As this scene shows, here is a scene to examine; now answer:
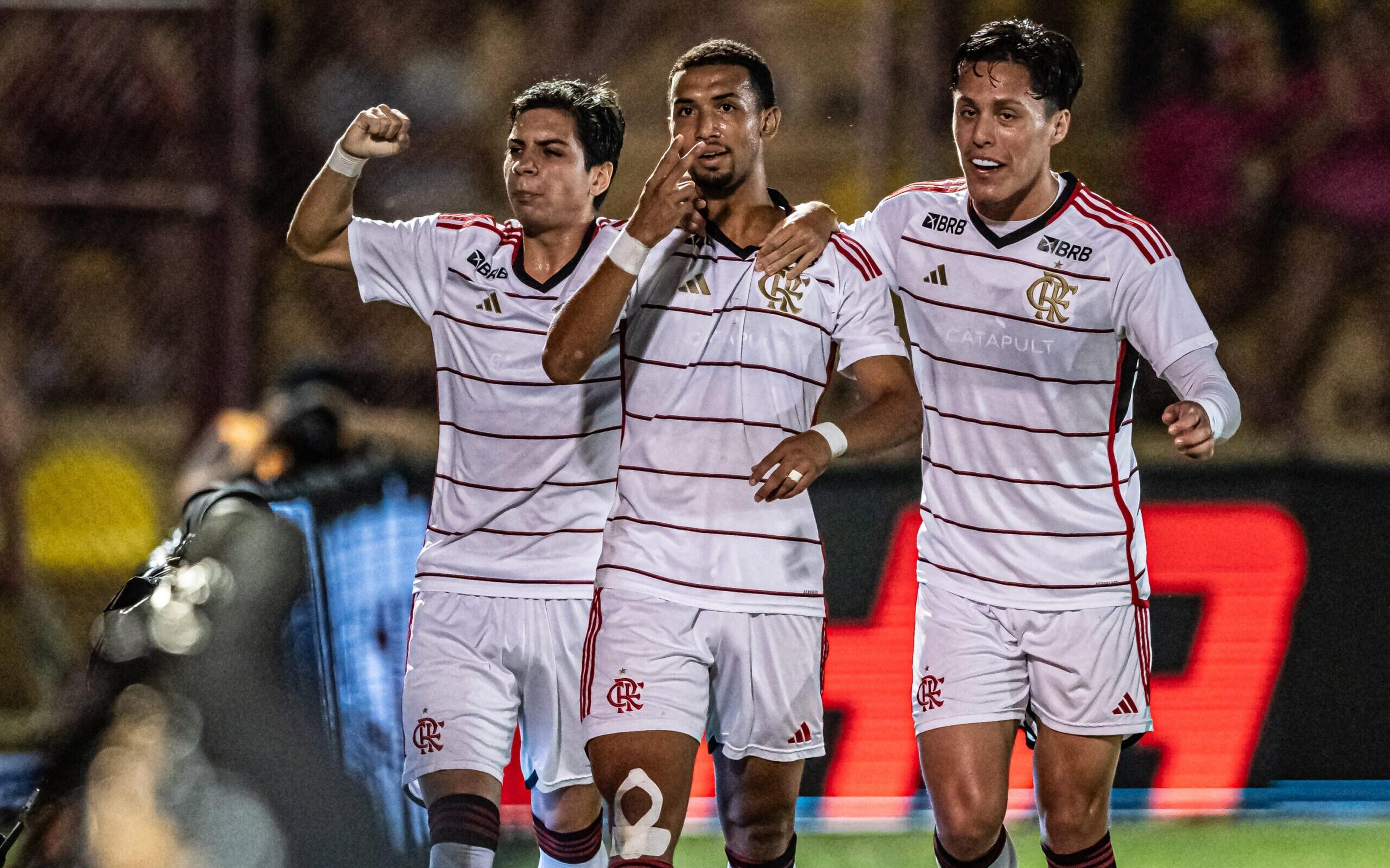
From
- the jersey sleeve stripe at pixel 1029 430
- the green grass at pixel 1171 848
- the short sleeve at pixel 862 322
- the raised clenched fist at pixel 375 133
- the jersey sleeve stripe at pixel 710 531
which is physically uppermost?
the raised clenched fist at pixel 375 133

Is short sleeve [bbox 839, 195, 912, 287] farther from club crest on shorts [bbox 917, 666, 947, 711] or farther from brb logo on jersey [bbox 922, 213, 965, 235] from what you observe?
club crest on shorts [bbox 917, 666, 947, 711]

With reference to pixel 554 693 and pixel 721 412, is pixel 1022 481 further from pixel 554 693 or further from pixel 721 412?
pixel 554 693

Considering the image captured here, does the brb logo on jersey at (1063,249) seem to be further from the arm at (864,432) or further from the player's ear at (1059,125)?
the arm at (864,432)

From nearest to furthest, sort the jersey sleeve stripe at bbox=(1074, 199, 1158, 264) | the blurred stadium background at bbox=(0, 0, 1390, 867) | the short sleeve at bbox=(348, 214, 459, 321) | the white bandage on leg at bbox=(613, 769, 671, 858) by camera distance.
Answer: the white bandage on leg at bbox=(613, 769, 671, 858), the jersey sleeve stripe at bbox=(1074, 199, 1158, 264), the short sleeve at bbox=(348, 214, 459, 321), the blurred stadium background at bbox=(0, 0, 1390, 867)

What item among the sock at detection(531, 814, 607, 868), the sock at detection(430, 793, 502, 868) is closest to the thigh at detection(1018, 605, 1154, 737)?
the sock at detection(531, 814, 607, 868)

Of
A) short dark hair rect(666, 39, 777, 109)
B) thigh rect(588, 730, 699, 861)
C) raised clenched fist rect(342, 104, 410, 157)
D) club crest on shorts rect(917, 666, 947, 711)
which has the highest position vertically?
short dark hair rect(666, 39, 777, 109)

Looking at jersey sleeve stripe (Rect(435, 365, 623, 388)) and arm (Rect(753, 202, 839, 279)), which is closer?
arm (Rect(753, 202, 839, 279))

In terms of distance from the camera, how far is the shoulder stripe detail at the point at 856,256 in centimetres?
414

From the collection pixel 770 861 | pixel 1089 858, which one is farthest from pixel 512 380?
pixel 1089 858

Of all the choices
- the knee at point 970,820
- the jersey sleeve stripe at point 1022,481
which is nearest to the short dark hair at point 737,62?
the jersey sleeve stripe at point 1022,481

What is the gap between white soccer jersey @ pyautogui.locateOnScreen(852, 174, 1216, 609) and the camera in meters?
4.16

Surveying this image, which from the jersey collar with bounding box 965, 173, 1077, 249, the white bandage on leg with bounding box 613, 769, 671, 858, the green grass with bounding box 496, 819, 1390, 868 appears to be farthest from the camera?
the green grass with bounding box 496, 819, 1390, 868

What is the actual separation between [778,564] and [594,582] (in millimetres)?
508

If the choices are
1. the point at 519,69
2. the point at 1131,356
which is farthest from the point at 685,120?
the point at 519,69
